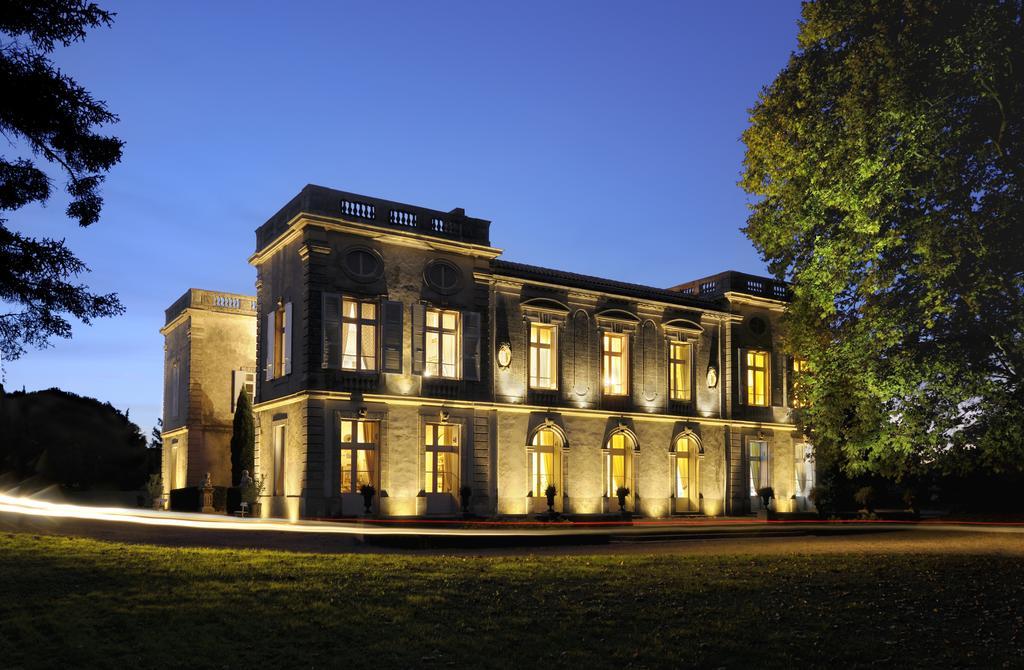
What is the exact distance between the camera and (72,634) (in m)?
8.77

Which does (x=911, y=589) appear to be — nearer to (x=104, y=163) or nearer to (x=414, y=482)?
(x=104, y=163)

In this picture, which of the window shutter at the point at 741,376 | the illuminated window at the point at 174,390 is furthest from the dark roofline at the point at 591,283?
the illuminated window at the point at 174,390

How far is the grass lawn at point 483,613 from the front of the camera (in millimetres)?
8406

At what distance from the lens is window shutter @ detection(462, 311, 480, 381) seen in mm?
30438

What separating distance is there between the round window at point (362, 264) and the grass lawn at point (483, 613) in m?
14.8

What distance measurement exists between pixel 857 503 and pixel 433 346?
21.0 meters

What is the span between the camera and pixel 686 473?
36844 mm

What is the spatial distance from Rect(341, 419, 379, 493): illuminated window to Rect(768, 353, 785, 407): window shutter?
1888cm

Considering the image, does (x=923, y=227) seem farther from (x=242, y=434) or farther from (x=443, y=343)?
(x=242, y=434)

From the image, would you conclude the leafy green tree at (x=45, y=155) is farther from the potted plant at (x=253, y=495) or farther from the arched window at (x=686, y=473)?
the arched window at (x=686, y=473)

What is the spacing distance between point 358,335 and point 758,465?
19322 millimetres

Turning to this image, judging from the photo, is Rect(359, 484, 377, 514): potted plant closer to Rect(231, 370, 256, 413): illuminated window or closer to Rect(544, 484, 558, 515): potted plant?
Rect(544, 484, 558, 515): potted plant

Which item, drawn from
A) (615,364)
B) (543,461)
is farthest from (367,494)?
(615,364)

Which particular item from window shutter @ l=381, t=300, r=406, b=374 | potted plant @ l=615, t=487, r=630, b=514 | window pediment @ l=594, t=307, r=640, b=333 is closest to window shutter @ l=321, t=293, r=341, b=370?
window shutter @ l=381, t=300, r=406, b=374
